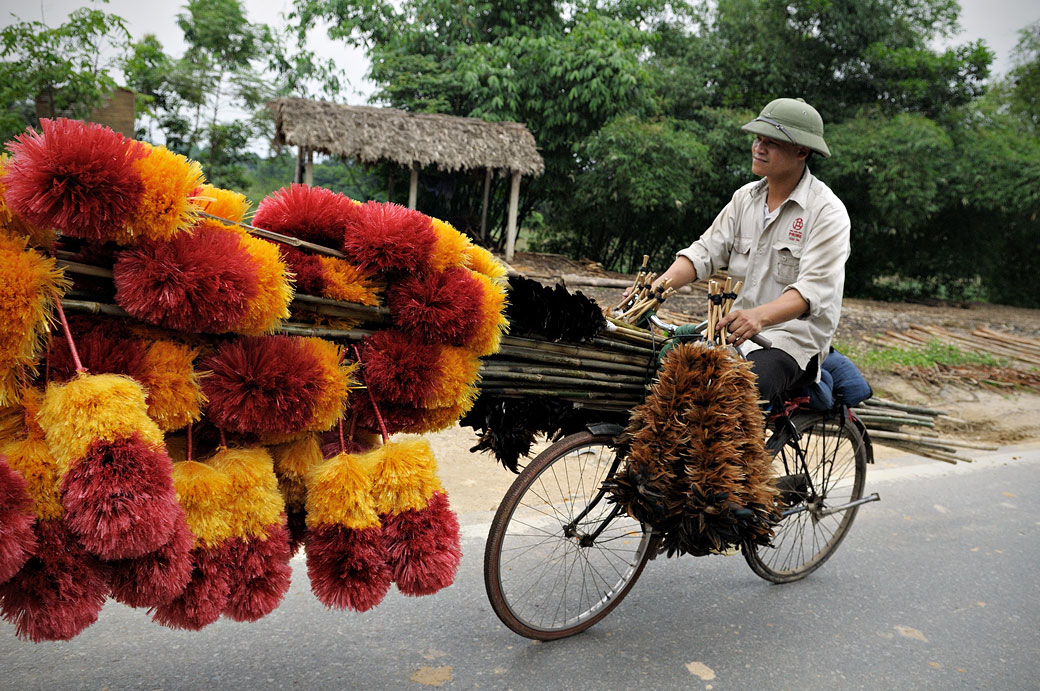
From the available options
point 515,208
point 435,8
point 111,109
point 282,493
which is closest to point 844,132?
point 515,208

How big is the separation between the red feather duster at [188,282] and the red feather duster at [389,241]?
318 mm

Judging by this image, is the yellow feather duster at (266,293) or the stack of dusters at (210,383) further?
the yellow feather duster at (266,293)

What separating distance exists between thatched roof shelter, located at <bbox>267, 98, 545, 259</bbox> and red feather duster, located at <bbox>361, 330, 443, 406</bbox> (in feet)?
37.4

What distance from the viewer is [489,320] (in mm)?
1965

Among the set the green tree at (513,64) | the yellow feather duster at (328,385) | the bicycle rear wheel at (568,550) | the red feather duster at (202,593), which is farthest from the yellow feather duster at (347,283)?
the green tree at (513,64)

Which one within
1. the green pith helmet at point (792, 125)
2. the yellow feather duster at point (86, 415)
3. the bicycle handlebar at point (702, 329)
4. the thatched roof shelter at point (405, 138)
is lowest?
the yellow feather duster at point (86, 415)

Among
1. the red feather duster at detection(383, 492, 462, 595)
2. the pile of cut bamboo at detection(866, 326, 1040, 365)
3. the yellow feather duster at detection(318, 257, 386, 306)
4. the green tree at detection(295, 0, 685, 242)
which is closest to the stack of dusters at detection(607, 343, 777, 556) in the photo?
the red feather duster at detection(383, 492, 462, 595)

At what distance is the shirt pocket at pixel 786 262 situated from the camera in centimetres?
286

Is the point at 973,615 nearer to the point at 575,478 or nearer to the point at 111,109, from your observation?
the point at 575,478

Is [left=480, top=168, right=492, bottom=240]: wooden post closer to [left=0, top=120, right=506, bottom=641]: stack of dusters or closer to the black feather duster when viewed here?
the black feather duster

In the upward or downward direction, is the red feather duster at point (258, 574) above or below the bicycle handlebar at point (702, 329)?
below

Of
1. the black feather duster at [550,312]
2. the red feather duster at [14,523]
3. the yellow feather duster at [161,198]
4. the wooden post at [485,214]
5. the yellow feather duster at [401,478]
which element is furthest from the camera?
the wooden post at [485,214]

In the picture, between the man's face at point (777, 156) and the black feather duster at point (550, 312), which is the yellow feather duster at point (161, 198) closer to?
the black feather duster at point (550, 312)

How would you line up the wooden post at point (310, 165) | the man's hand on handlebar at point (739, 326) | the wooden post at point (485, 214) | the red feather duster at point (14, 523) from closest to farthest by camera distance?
the red feather duster at point (14, 523) < the man's hand on handlebar at point (739, 326) < the wooden post at point (310, 165) < the wooden post at point (485, 214)
